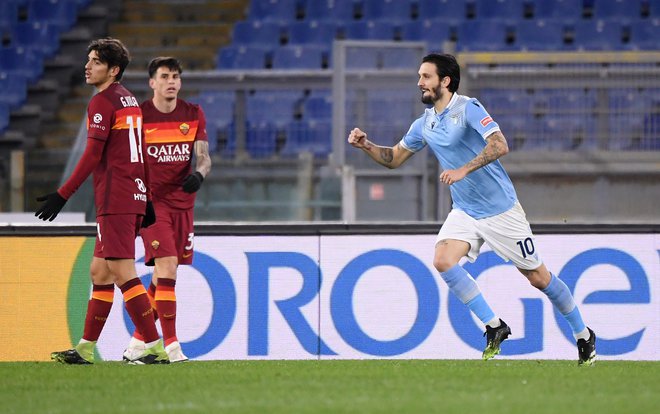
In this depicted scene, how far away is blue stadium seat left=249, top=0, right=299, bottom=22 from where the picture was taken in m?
19.1

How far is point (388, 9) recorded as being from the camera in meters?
18.8

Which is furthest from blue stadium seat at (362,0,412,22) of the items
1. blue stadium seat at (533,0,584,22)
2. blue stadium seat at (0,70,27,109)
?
blue stadium seat at (0,70,27,109)

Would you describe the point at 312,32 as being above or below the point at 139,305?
above

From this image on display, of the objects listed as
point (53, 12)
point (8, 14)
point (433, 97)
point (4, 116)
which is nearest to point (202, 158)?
point (433, 97)

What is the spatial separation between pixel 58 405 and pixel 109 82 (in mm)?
2493

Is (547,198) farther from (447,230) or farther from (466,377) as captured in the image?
(466,377)

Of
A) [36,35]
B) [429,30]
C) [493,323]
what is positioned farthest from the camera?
[36,35]

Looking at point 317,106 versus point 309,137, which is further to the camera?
point 317,106

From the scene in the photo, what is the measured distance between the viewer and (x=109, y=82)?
8297 millimetres

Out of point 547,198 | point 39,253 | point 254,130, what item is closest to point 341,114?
point 254,130

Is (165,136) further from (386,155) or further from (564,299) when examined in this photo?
(564,299)

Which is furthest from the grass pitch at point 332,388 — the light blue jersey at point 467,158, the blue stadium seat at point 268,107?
the blue stadium seat at point 268,107

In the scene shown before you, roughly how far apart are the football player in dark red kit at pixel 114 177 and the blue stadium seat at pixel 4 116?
30.2 ft

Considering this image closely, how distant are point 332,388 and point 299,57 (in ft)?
36.9
